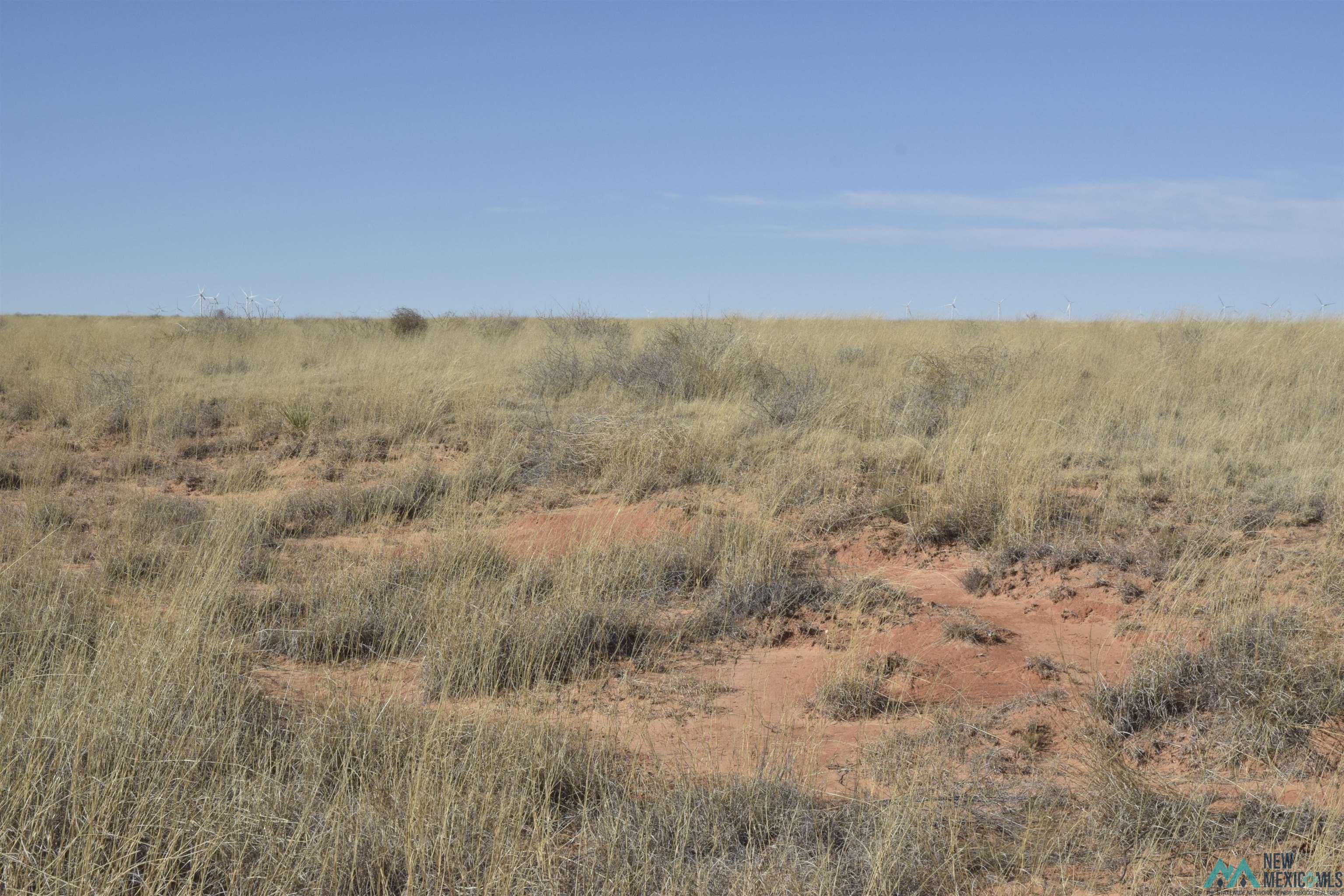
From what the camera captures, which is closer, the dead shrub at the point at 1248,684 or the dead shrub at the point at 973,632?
the dead shrub at the point at 1248,684

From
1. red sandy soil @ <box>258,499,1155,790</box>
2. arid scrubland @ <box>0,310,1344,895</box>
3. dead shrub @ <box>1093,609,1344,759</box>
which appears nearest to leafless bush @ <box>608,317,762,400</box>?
arid scrubland @ <box>0,310,1344,895</box>

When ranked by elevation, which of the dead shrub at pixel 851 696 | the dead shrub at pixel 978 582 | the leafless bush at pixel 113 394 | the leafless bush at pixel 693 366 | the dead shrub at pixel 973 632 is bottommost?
the dead shrub at pixel 851 696

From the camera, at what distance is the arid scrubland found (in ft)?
9.68

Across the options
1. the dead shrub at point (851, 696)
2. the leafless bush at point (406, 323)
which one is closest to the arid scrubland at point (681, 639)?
the dead shrub at point (851, 696)

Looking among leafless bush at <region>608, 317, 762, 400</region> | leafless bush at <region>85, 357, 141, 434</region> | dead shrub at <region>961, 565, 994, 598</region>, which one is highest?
leafless bush at <region>608, 317, 762, 400</region>

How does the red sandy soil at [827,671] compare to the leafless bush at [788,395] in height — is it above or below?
below

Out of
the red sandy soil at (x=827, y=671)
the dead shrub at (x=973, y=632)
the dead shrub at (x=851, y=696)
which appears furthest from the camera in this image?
the dead shrub at (x=973, y=632)

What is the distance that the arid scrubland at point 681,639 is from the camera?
2951 mm

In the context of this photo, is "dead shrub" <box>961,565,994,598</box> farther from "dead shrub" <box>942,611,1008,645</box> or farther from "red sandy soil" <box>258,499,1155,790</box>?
"dead shrub" <box>942,611,1008,645</box>

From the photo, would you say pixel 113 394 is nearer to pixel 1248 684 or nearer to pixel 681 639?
pixel 681 639

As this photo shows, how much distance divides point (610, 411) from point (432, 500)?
2.73m

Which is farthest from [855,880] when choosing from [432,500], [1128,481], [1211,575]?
[432,500]

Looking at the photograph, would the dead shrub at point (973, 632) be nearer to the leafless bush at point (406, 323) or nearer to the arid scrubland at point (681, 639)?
Result: the arid scrubland at point (681, 639)

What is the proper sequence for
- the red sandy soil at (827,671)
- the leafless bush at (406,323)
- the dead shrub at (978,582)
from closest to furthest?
the red sandy soil at (827,671), the dead shrub at (978,582), the leafless bush at (406,323)
